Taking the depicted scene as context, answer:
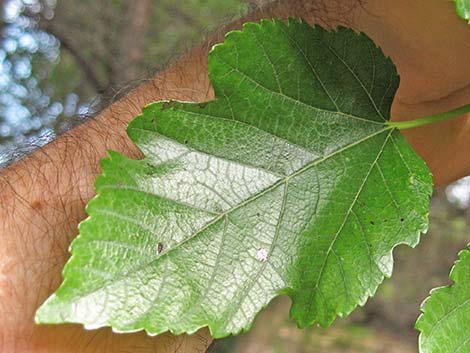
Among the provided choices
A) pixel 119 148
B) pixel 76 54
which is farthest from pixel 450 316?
pixel 76 54

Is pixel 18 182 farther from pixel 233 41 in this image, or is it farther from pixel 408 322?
pixel 408 322

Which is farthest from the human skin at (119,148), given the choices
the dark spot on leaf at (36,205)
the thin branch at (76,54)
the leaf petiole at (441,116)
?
the thin branch at (76,54)

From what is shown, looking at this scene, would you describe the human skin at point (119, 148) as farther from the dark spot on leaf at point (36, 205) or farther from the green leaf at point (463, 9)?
the green leaf at point (463, 9)

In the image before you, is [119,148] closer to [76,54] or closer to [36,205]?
[36,205]

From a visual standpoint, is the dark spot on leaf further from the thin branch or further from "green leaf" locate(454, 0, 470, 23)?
the thin branch

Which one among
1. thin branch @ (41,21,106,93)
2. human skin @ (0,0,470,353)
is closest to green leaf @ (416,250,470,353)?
human skin @ (0,0,470,353)

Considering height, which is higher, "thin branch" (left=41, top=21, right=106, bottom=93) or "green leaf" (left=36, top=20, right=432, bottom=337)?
"green leaf" (left=36, top=20, right=432, bottom=337)

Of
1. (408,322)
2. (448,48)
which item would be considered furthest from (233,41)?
(408,322)
